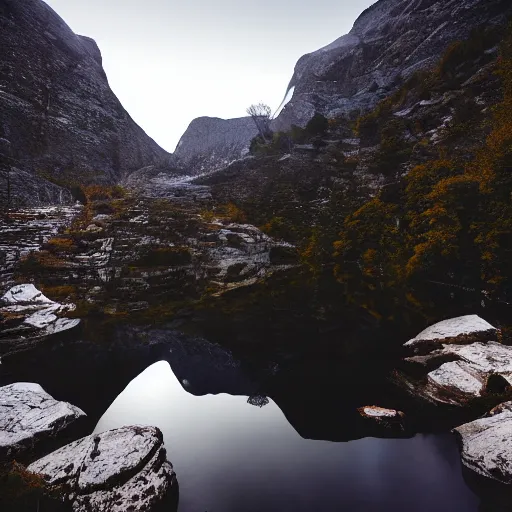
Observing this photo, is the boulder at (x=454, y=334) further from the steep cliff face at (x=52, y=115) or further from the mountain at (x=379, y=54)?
the steep cliff face at (x=52, y=115)

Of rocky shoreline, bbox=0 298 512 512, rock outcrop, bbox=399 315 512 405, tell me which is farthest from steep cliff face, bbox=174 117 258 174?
rocky shoreline, bbox=0 298 512 512

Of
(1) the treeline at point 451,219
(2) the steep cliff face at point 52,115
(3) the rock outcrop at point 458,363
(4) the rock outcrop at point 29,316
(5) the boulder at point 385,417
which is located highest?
(2) the steep cliff face at point 52,115

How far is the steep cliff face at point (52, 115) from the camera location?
39.5 meters

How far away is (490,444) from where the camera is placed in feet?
25.2

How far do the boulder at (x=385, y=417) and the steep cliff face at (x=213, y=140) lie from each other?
3078 inches

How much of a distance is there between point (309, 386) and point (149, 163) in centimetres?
6430

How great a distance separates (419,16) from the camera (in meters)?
42.6

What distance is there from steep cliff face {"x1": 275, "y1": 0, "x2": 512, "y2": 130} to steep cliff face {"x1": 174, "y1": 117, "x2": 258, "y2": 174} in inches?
1126

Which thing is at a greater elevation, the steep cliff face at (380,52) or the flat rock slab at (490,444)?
the steep cliff face at (380,52)

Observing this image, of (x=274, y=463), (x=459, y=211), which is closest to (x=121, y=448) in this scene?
(x=274, y=463)

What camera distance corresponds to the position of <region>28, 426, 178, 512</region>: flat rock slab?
6.81 meters

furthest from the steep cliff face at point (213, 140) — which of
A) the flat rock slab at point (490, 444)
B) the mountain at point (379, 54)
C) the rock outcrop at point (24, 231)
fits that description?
the flat rock slab at point (490, 444)

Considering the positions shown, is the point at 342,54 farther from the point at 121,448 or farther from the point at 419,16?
the point at 121,448

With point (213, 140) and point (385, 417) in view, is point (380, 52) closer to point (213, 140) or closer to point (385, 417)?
point (385, 417)
